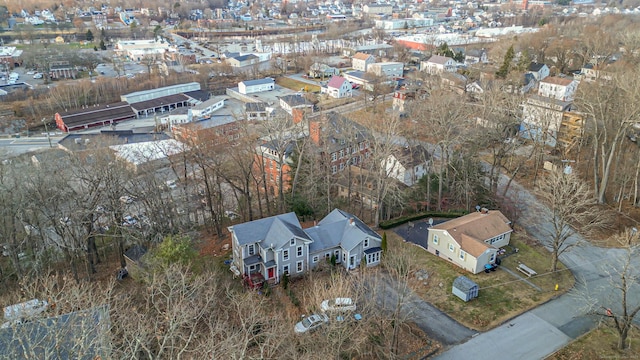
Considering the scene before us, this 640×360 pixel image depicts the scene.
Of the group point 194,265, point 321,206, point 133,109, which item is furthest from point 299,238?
point 133,109

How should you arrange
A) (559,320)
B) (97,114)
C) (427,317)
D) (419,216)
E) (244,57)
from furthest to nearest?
(244,57) < (97,114) < (419,216) < (427,317) < (559,320)

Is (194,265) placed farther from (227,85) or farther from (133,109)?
(227,85)

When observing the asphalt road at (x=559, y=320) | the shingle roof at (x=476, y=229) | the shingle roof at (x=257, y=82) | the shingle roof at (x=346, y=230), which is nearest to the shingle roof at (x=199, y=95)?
the shingle roof at (x=257, y=82)

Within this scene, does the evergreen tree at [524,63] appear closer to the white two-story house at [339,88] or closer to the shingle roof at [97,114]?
the white two-story house at [339,88]

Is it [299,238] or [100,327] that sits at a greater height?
[100,327]

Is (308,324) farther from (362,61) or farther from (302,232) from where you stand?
(362,61)

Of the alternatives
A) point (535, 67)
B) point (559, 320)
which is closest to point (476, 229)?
point (559, 320)
